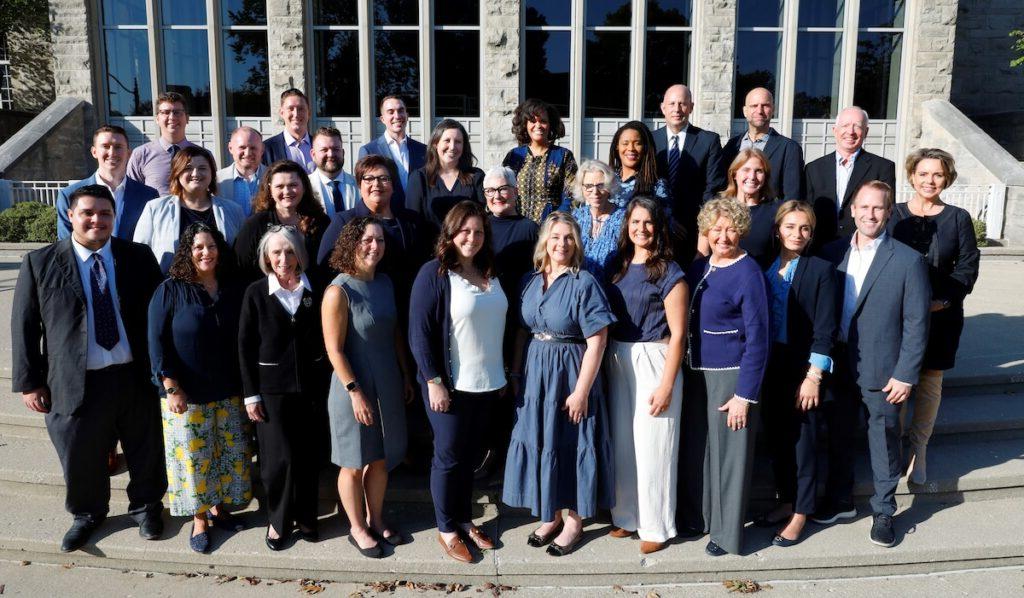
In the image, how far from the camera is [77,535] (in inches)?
165

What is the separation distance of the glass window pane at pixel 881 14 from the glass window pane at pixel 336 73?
11.4m

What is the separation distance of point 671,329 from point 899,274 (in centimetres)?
142

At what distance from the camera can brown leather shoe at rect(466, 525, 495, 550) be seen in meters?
4.18

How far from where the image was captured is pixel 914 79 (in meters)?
15.4

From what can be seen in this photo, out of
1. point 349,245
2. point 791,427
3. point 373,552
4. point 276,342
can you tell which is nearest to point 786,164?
point 791,427

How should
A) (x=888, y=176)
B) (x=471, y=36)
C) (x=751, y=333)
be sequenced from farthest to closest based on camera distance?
1. (x=471, y=36)
2. (x=888, y=176)
3. (x=751, y=333)

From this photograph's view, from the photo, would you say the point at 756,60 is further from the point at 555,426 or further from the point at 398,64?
the point at 555,426

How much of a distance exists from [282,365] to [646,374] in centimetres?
206

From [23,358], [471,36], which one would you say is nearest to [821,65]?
[471,36]

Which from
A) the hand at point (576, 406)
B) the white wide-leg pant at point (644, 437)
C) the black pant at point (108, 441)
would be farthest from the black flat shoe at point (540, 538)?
the black pant at point (108, 441)

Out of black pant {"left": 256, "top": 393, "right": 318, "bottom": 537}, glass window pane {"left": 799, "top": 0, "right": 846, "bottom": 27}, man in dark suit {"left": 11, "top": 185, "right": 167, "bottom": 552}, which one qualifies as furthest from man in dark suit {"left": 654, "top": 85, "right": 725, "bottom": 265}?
glass window pane {"left": 799, "top": 0, "right": 846, "bottom": 27}

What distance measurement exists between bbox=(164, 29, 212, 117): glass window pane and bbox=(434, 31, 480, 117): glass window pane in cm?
521

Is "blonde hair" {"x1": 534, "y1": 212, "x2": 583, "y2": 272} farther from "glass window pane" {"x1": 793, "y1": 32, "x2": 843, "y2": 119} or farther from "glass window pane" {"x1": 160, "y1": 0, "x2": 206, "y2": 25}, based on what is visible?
"glass window pane" {"x1": 160, "y1": 0, "x2": 206, "y2": 25}

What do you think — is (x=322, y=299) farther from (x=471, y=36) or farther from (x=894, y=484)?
(x=471, y=36)
